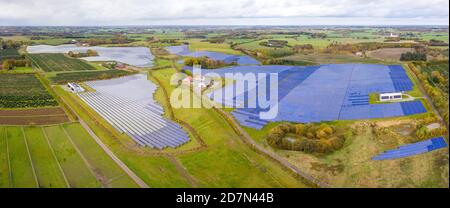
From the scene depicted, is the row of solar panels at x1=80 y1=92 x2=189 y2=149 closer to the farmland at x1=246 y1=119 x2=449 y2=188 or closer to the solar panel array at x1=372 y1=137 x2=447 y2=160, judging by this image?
the farmland at x1=246 y1=119 x2=449 y2=188

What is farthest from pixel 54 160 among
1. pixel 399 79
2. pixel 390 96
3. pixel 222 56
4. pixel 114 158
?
pixel 222 56

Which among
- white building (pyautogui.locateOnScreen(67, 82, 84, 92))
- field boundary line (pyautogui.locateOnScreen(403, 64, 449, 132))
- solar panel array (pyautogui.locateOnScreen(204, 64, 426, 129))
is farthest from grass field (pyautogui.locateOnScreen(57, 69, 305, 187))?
white building (pyautogui.locateOnScreen(67, 82, 84, 92))

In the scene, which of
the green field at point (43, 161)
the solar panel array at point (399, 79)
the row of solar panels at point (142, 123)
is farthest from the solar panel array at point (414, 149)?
the green field at point (43, 161)

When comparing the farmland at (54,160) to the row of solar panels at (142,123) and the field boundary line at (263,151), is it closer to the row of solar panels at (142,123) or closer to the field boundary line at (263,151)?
the row of solar panels at (142,123)

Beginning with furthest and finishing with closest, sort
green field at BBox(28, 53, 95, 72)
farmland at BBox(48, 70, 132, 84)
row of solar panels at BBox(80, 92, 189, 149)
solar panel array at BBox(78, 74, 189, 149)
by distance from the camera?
green field at BBox(28, 53, 95, 72)
farmland at BBox(48, 70, 132, 84)
solar panel array at BBox(78, 74, 189, 149)
row of solar panels at BBox(80, 92, 189, 149)

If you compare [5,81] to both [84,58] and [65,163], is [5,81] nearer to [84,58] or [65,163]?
[84,58]

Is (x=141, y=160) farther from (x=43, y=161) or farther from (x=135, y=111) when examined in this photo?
(x=135, y=111)

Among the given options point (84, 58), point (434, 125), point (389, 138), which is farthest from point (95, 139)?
point (84, 58)
